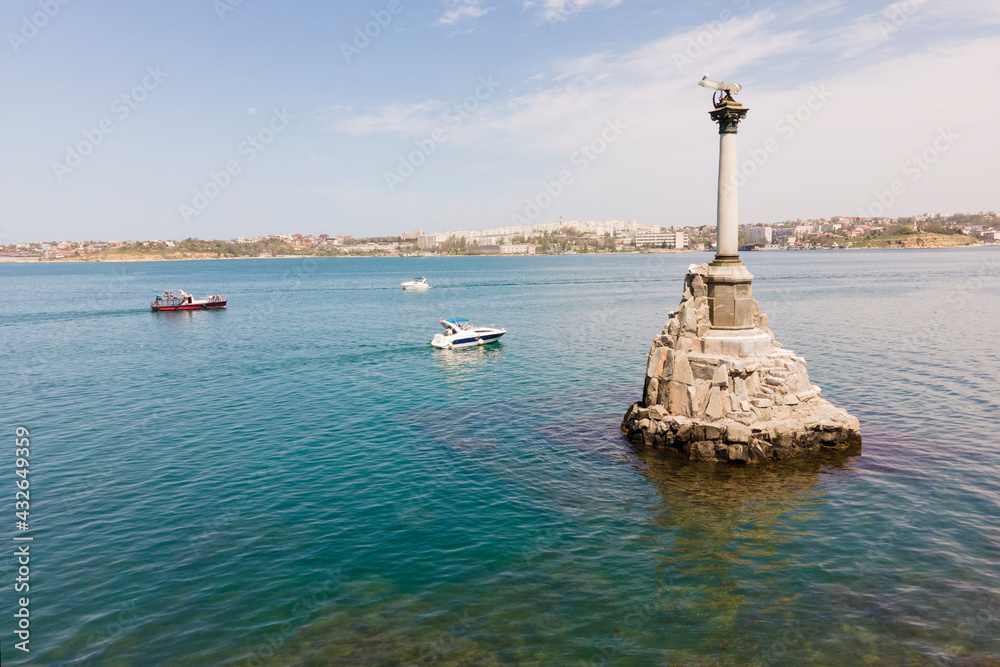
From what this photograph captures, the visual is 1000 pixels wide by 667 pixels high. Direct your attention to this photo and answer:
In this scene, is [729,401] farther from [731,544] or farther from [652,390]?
[731,544]

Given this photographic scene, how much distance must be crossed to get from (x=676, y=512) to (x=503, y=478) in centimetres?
581

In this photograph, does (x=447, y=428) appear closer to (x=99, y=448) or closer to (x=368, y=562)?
(x=368, y=562)

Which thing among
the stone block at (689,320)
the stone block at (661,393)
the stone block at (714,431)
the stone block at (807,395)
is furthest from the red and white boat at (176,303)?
the stone block at (807,395)

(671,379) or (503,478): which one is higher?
(671,379)

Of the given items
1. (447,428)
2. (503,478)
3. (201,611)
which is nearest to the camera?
(201,611)

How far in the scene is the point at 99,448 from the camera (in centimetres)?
2266

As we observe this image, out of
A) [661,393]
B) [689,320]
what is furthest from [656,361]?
[689,320]

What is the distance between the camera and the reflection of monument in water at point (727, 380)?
2067 centimetres

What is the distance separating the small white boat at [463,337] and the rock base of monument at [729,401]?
83.0ft

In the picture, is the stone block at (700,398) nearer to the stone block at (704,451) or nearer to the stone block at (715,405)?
the stone block at (715,405)

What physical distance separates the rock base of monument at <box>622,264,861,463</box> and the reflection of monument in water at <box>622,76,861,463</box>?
37 mm

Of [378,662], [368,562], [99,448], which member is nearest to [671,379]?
[368,562]

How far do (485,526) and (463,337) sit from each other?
31.1m

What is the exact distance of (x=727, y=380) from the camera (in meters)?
21.1
